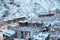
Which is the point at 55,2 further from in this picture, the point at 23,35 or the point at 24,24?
the point at 23,35

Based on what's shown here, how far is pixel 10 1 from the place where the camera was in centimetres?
2334

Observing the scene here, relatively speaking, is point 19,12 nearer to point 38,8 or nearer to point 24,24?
point 38,8

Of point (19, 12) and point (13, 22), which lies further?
point (19, 12)

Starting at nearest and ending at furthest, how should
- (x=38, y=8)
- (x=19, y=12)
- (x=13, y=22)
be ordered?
1. (x=13, y=22)
2. (x=19, y=12)
3. (x=38, y=8)

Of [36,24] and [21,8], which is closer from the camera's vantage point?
[36,24]

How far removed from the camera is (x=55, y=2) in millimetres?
25062

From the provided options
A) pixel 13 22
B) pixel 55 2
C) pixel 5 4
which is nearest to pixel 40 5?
pixel 55 2

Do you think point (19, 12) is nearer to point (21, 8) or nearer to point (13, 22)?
point (21, 8)

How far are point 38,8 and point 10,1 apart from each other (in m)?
3.35

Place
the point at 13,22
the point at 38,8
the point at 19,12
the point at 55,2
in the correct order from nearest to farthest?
1. the point at 13,22
2. the point at 19,12
3. the point at 38,8
4. the point at 55,2

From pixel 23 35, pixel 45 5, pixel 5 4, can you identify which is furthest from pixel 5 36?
pixel 45 5

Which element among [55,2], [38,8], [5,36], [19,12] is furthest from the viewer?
[55,2]

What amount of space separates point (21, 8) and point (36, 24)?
7661 mm

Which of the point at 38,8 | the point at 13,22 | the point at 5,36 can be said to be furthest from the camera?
the point at 38,8
